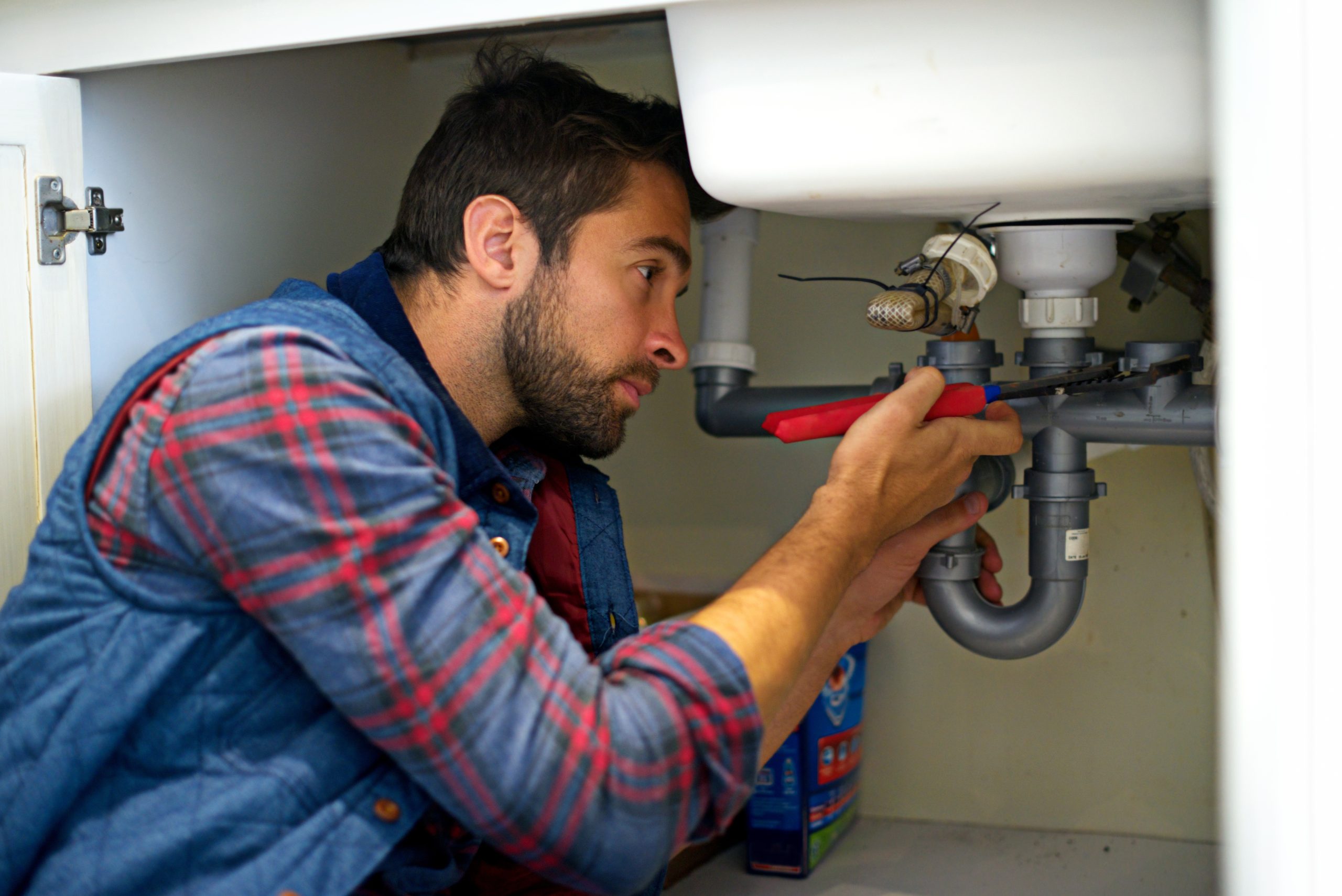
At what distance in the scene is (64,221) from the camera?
775mm

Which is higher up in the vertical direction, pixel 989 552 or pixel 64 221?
pixel 64 221

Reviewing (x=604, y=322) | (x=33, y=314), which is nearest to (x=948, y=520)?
(x=604, y=322)

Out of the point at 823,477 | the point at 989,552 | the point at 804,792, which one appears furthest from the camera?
the point at 823,477

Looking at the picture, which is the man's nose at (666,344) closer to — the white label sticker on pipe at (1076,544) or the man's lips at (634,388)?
the man's lips at (634,388)

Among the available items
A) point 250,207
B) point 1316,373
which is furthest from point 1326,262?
point 250,207

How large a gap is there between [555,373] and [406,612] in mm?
332

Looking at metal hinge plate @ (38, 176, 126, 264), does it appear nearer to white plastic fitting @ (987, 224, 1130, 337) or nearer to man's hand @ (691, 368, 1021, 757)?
man's hand @ (691, 368, 1021, 757)

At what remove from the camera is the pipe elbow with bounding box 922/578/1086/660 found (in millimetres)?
908

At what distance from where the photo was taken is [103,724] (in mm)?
567

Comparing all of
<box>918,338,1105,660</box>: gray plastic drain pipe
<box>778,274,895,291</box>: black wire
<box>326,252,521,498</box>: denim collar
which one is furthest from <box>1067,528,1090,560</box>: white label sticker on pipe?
<box>326,252,521,498</box>: denim collar

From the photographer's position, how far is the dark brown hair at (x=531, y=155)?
836mm

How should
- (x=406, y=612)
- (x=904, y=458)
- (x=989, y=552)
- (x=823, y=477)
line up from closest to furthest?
(x=406, y=612) < (x=904, y=458) < (x=989, y=552) < (x=823, y=477)

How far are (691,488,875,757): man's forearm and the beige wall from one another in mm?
529

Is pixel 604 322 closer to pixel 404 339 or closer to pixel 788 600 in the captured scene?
pixel 404 339
